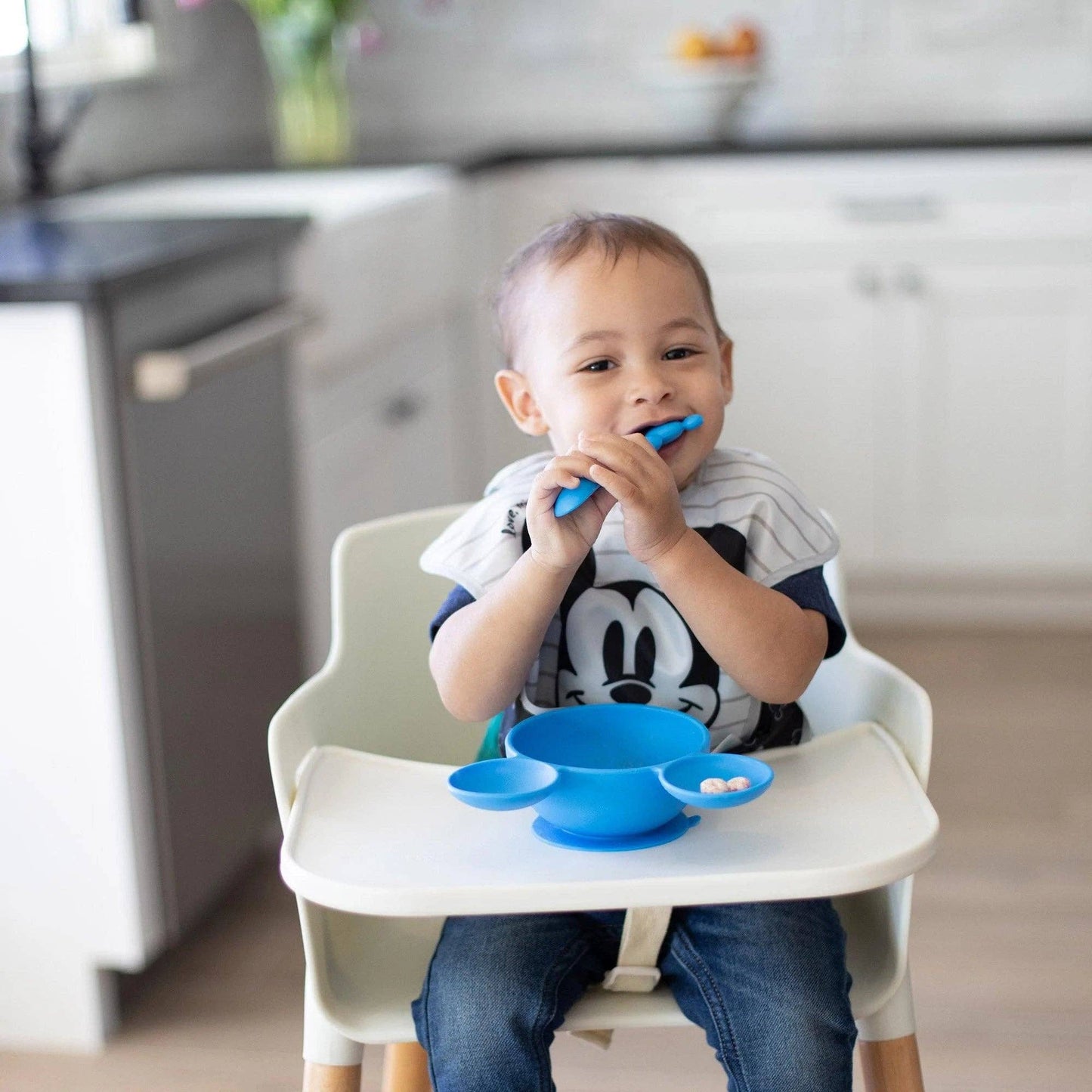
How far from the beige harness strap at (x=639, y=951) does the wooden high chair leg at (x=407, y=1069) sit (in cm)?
18

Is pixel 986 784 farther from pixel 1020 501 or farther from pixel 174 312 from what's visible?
pixel 174 312

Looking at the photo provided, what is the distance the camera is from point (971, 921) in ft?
6.72

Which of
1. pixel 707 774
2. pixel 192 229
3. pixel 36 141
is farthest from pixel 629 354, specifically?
pixel 36 141

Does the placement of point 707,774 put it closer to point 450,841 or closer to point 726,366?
point 450,841

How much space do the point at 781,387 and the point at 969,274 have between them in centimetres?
41

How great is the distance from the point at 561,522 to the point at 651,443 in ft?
0.27

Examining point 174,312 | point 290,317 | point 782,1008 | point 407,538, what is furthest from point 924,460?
point 782,1008

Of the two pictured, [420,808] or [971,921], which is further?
[971,921]

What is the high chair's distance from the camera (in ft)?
2.93

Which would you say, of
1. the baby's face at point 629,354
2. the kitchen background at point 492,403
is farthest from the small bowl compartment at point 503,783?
the kitchen background at point 492,403

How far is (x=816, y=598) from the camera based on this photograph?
3.68 feet

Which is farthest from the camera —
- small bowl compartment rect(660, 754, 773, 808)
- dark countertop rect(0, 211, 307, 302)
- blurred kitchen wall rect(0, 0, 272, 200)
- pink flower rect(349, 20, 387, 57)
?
pink flower rect(349, 20, 387, 57)

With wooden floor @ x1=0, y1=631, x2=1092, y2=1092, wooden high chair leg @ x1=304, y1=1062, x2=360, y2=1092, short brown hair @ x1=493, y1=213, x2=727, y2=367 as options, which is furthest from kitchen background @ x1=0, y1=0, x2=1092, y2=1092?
wooden high chair leg @ x1=304, y1=1062, x2=360, y2=1092

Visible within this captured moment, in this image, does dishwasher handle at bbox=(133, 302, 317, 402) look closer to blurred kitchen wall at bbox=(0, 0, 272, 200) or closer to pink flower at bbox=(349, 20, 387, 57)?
blurred kitchen wall at bbox=(0, 0, 272, 200)
